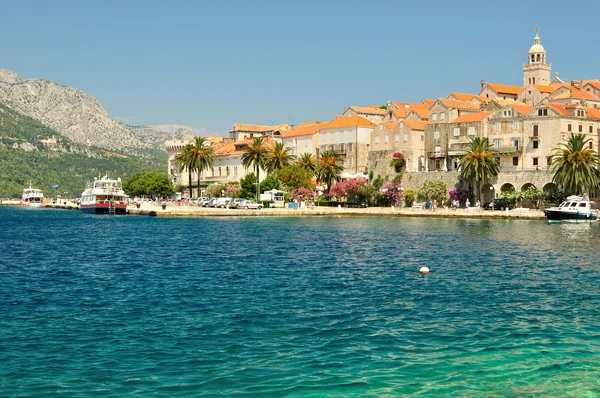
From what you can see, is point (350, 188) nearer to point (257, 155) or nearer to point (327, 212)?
point (327, 212)

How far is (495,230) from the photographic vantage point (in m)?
66.1

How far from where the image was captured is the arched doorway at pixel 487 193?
97488 millimetres

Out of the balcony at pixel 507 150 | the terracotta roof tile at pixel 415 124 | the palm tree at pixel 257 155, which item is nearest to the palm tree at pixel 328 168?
the palm tree at pixel 257 155

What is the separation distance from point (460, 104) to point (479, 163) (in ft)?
79.7

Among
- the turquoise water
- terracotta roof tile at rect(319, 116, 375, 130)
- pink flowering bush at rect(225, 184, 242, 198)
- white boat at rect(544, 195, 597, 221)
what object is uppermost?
terracotta roof tile at rect(319, 116, 375, 130)

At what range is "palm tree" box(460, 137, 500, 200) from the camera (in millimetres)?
91500

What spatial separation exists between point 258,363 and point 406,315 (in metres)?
7.52

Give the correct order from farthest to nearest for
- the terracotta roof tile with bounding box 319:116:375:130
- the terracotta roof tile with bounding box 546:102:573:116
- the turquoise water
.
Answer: the terracotta roof tile with bounding box 319:116:375:130
the terracotta roof tile with bounding box 546:102:573:116
the turquoise water

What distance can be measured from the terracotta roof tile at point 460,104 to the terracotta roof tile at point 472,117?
15.6ft

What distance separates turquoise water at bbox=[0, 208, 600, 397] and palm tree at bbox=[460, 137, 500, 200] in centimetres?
4689

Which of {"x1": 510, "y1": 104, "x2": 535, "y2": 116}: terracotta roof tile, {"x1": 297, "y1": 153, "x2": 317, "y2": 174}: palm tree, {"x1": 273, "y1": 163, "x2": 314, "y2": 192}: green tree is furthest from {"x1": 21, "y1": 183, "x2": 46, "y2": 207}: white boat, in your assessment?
{"x1": 510, "y1": 104, "x2": 535, "y2": 116}: terracotta roof tile

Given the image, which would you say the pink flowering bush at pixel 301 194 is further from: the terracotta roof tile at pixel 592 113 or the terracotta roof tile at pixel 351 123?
the terracotta roof tile at pixel 592 113

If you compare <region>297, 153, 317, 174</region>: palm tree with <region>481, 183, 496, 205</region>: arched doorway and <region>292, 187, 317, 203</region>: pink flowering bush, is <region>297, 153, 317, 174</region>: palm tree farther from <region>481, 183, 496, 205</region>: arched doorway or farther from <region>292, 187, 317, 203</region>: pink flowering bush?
<region>481, 183, 496, 205</region>: arched doorway

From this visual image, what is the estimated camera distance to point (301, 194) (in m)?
111
